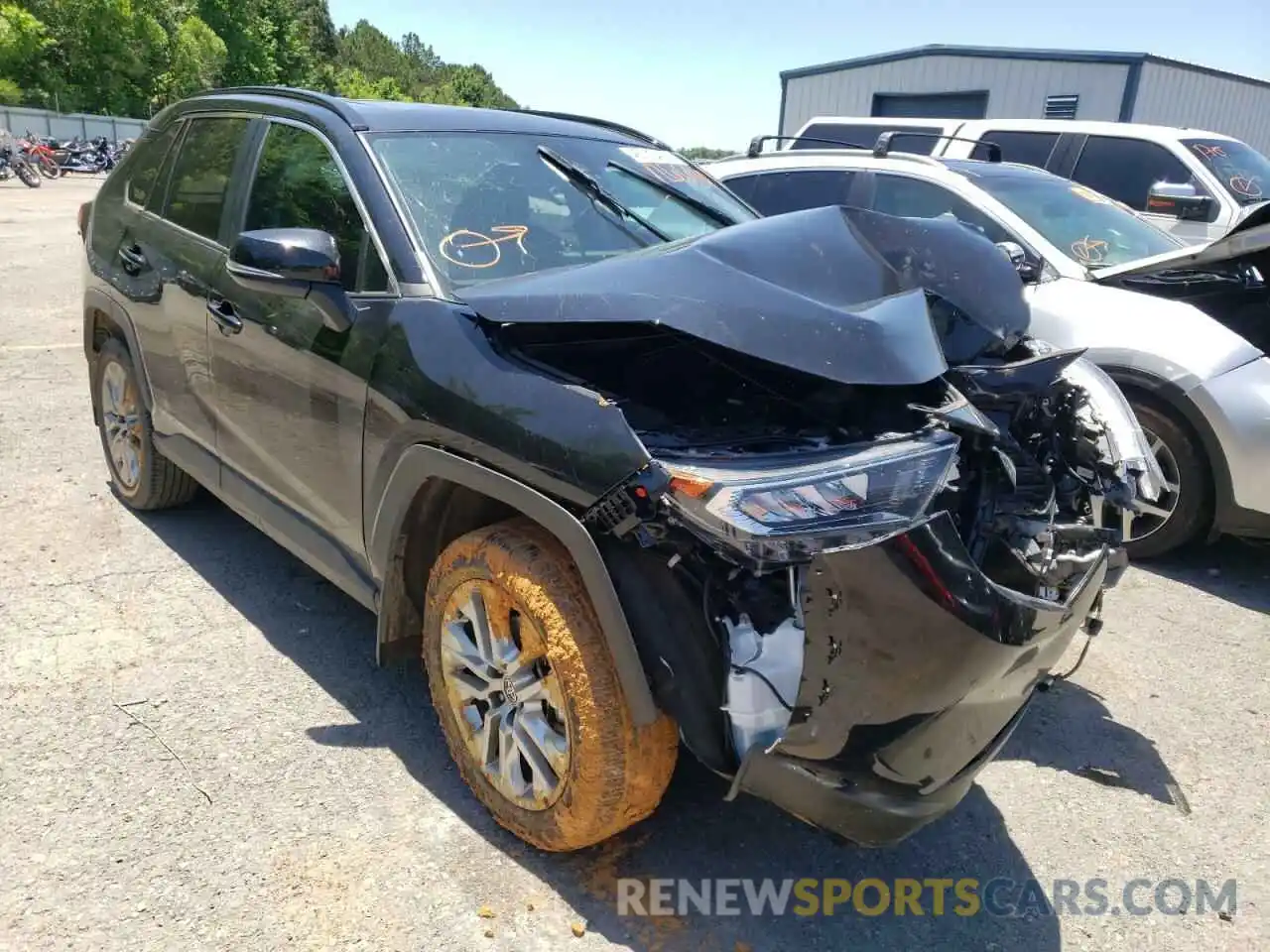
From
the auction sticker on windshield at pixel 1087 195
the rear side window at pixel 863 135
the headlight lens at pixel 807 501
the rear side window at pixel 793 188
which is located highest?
the rear side window at pixel 863 135

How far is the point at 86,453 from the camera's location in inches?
215

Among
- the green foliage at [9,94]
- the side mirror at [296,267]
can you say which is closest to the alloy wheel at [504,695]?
the side mirror at [296,267]

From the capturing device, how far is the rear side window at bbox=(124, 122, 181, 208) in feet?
14.1

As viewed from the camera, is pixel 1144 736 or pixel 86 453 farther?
pixel 86 453

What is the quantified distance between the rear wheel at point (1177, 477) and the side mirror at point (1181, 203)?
116 inches

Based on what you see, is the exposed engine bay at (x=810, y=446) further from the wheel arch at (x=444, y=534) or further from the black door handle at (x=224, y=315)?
the black door handle at (x=224, y=315)

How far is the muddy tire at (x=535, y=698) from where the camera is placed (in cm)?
225

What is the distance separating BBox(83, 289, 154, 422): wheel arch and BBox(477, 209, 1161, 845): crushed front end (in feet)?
8.31

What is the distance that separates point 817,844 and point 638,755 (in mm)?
762

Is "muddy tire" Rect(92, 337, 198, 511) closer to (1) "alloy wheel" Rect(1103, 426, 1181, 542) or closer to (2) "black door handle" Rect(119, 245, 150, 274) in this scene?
(2) "black door handle" Rect(119, 245, 150, 274)

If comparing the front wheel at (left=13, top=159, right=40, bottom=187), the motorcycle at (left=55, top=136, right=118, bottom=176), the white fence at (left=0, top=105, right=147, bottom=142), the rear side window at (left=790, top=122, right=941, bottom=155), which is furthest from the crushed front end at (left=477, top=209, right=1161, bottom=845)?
the white fence at (left=0, top=105, right=147, bottom=142)

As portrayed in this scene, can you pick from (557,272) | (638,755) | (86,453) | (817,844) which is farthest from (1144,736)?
(86,453)

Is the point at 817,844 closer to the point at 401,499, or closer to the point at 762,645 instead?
the point at 762,645

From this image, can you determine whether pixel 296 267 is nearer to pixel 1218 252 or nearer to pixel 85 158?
pixel 1218 252
